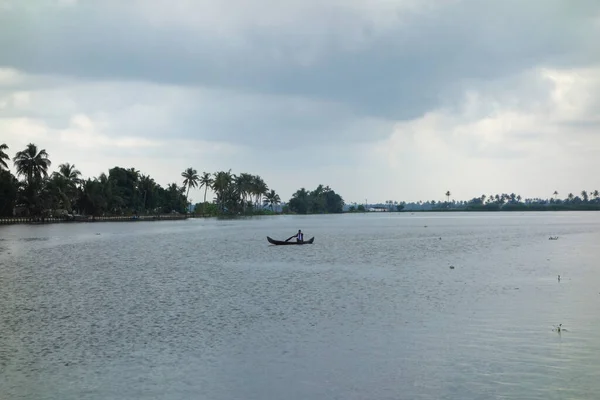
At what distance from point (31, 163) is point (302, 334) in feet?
418

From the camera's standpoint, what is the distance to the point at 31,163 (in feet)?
438

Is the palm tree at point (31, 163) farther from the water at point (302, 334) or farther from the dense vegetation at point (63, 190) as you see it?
the water at point (302, 334)

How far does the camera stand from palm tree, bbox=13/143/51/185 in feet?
436

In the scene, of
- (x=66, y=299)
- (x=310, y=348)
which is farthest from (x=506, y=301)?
(x=66, y=299)

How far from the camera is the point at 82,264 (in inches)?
2117

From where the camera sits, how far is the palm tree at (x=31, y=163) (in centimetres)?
13288

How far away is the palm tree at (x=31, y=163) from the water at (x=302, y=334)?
95904 millimetres

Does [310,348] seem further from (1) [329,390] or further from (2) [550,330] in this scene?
(2) [550,330]

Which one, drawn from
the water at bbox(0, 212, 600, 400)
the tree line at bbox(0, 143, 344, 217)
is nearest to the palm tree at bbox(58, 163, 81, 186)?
the tree line at bbox(0, 143, 344, 217)

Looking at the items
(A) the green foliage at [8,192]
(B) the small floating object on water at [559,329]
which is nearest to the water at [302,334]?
(B) the small floating object on water at [559,329]

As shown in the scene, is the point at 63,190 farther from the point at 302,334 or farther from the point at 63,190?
the point at 302,334

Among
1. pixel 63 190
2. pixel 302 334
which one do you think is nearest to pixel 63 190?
pixel 63 190

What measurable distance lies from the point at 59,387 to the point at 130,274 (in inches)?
1197

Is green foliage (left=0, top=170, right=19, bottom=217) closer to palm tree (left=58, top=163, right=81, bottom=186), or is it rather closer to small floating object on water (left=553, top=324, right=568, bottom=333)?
palm tree (left=58, top=163, right=81, bottom=186)
